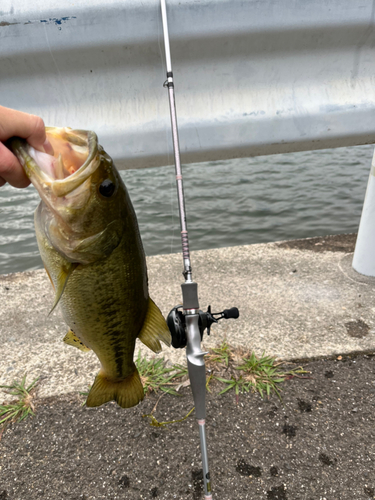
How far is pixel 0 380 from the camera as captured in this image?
273cm

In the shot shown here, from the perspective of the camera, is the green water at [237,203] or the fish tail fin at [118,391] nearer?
the fish tail fin at [118,391]

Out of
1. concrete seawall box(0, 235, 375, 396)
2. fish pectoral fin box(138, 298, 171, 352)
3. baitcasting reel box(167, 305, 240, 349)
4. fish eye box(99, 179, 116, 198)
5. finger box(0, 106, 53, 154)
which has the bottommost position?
concrete seawall box(0, 235, 375, 396)

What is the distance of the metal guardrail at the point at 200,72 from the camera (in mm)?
2787

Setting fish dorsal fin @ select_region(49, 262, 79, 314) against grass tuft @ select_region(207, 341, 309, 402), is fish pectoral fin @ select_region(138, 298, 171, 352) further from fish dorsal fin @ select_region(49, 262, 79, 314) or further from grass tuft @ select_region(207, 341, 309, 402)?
grass tuft @ select_region(207, 341, 309, 402)

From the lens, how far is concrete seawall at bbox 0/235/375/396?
2.88 metres

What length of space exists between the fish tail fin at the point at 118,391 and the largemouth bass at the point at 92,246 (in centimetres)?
4

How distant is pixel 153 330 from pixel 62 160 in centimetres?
87

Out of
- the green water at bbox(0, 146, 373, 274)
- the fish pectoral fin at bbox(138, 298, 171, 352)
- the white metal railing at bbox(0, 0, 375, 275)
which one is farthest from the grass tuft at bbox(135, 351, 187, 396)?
the green water at bbox(0, 146, 373, 274)

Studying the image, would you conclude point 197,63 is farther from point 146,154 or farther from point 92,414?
point 92,414

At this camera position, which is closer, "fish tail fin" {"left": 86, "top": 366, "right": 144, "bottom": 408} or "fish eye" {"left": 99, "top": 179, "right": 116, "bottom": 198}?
"fish eye" {"left": 99, "top": 179, "right": 116, "bottom": 198}

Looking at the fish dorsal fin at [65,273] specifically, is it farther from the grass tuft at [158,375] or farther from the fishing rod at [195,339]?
the grass tuft at [158,375]

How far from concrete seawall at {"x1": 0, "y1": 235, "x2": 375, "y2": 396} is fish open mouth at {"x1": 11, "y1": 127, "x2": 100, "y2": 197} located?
186 centimetres

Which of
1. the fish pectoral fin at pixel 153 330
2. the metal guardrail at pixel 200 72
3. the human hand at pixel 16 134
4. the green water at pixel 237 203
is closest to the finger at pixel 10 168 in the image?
the human hand at pixel 16 134

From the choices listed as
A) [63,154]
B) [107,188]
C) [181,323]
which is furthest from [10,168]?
[181,323]
